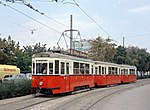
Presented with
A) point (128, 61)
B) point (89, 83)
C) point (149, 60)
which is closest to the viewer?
point (89, 83)

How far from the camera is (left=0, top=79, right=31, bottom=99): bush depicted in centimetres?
2231

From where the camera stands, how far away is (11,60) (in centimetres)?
6219

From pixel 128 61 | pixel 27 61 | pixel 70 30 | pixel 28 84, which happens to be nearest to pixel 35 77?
pixel 28 84

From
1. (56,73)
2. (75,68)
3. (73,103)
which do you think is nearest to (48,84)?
(56,73)

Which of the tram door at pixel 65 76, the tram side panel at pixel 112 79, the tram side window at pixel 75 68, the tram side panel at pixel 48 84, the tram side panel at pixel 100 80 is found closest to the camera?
the tram side panel at pixel 48 84

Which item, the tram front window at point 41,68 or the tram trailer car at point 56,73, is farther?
the tram front window at point 41,68

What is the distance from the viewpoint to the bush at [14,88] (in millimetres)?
22312

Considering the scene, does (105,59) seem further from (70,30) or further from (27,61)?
(70,30)

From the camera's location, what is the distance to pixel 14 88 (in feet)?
78.0

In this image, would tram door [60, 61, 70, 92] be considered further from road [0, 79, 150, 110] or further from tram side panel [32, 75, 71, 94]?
road [0, 79, 150, 110]

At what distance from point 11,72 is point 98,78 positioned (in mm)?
17299

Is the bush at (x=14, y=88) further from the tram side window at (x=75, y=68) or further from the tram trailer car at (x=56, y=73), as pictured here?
the tram side window at (x=75, y=68)

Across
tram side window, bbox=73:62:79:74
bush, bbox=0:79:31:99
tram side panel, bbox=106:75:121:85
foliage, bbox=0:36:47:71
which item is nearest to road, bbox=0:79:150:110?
bush, bbox=0:79:31:99

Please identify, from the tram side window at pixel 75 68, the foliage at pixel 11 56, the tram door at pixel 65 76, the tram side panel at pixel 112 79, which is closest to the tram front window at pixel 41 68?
the tram door at pixel 65 76
